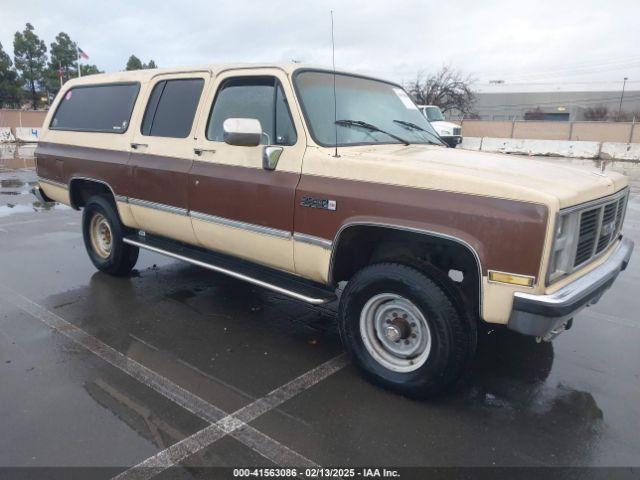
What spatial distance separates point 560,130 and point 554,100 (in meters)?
53.4

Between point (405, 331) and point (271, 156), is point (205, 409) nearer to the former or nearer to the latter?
point (405, 331)

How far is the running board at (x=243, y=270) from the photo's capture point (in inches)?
150

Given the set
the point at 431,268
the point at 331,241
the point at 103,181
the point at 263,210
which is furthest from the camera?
the point at 103,181

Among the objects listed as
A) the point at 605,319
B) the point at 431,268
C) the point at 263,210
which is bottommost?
the point at 605,319

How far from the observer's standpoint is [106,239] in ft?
19.5

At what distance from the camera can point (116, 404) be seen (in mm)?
3283

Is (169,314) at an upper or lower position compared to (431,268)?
lower

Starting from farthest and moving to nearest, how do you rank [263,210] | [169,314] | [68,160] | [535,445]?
[68,160], [169,314], [263,210], [535,445]

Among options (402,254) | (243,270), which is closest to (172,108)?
(243,270)

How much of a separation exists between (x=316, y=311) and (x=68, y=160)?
3399 millimetres

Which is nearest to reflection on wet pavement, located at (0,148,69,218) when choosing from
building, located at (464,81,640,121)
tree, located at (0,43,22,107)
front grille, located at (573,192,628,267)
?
front grille, located at (573,192,628,267)

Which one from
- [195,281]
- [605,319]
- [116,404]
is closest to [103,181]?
[195,281]

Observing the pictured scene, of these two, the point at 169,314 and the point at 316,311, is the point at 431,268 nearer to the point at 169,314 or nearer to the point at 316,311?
the point at 316,311

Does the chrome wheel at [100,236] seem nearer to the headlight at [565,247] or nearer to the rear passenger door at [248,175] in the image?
the rear passenger door at [248,175]
